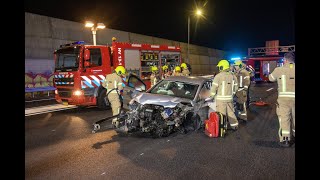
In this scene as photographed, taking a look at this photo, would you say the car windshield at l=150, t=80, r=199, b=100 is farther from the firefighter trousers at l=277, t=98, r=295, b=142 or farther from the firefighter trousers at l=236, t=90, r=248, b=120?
the firefighter trousers at l=277, t=98, r=295, b=142

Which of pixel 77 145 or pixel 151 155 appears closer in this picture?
pixel 151 155

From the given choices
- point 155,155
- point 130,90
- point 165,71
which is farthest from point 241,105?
point 165,71

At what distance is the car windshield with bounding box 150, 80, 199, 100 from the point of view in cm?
736

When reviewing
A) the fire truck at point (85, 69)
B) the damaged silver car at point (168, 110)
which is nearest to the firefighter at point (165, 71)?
the fire truck at point (85, 69)

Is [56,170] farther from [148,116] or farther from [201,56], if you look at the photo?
[201,56]

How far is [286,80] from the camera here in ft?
19.4

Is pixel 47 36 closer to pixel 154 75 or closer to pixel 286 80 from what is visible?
pixel 154 75

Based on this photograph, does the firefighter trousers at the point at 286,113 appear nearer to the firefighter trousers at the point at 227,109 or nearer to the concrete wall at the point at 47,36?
the firefighter trousers at the point at 227,109

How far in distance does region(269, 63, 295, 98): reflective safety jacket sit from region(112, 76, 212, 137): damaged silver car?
196cm

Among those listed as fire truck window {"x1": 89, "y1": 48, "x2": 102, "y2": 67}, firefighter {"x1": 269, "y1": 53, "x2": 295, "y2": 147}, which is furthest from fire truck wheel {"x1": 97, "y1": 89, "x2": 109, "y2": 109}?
firefighter {"x1": 269, "y1": 53, "x2": 295, "y2": 147}

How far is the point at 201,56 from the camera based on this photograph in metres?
38.6

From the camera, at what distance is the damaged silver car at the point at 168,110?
6.62 metres

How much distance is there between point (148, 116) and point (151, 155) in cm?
127
